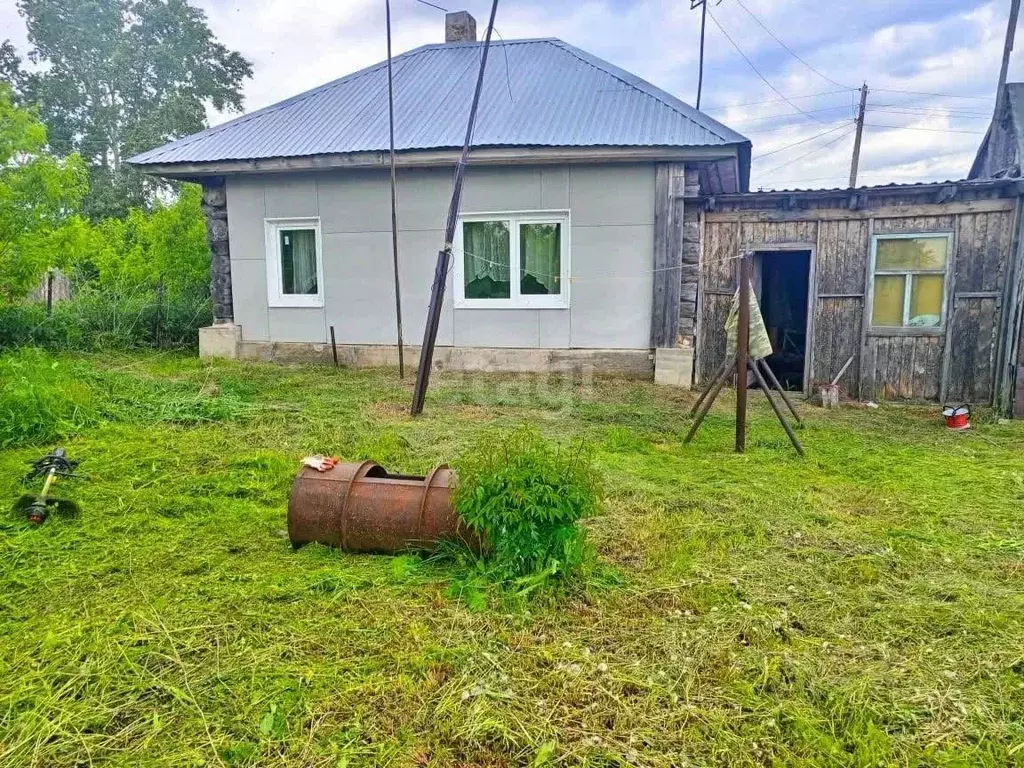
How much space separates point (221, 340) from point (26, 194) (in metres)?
3.06

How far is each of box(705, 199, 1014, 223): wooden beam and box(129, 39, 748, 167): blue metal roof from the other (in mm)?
1020

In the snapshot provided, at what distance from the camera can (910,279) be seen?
7922 millimetres

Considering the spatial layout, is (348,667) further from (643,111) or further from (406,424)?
(643,111)

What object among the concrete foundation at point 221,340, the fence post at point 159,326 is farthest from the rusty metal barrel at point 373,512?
the fence post at point 159,326

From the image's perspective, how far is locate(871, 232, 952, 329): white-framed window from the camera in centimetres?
783

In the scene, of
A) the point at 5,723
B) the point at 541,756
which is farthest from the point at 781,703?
the point at 5,723

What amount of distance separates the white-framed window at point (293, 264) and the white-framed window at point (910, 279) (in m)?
7.55

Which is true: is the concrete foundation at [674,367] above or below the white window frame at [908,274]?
below

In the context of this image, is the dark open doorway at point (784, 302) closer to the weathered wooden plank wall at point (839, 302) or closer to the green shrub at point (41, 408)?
the weathered wooden plank wall at point (839, 302)

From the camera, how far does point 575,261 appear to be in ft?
28.6

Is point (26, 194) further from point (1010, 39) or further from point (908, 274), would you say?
point (1010, 39)

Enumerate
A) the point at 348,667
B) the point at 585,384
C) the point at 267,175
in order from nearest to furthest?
1. the point at 348,667
2. the point at 585,384
3. the point at 267,175

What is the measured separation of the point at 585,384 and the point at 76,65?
82.5 feet

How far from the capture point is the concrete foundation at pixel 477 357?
877cm
